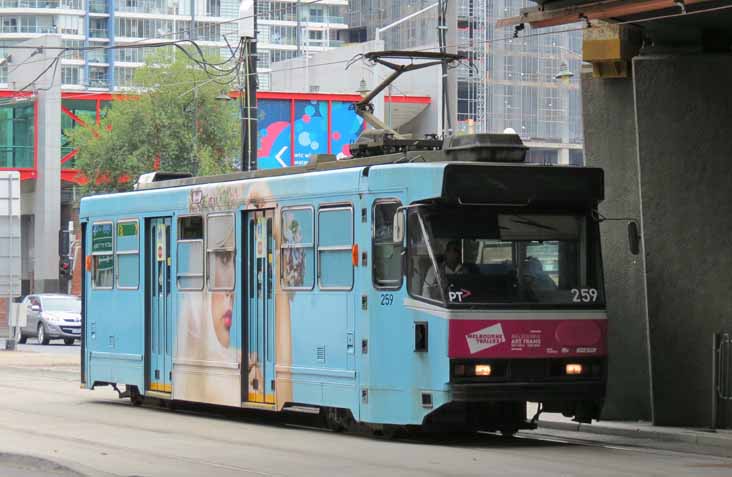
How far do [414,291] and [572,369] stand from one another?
180cm

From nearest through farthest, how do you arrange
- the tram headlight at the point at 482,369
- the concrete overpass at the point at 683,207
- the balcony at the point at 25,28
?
the tram headlight at the point at 482,369
the concrete overpass at the point at 683,207
the balcony at the point at 25,28

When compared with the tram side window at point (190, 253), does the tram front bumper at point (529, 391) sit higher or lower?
lower

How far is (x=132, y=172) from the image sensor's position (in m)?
57.9

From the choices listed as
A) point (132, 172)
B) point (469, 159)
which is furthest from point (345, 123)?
point (469, 159)

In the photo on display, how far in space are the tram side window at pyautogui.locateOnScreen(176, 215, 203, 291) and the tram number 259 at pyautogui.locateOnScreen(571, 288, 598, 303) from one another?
574cm

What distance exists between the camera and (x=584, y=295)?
15320mm

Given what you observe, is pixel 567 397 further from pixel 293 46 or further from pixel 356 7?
pixel 293 46

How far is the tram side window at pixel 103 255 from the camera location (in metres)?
21.5

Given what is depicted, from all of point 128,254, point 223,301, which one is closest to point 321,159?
point 223,301

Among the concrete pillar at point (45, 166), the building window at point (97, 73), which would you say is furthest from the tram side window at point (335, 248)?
the building window at point (97, 73)

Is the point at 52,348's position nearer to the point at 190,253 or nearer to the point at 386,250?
the point at 190,253

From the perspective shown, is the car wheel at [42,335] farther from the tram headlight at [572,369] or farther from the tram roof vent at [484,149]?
the tram headlight at [572,369]

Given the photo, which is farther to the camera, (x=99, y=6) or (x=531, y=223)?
(x=99, y=6)

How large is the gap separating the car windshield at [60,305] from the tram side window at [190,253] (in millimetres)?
25964
